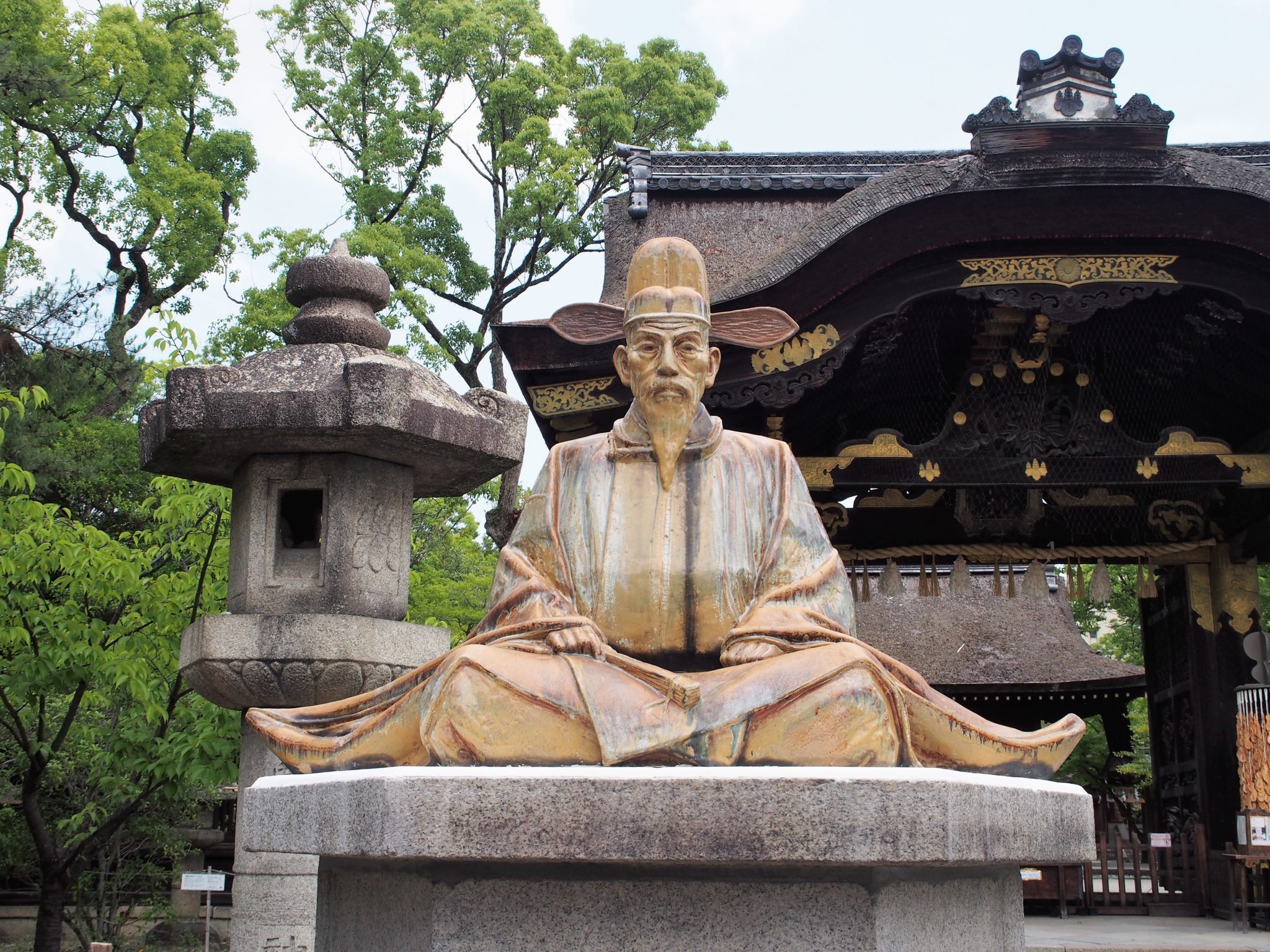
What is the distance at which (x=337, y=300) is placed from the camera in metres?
6.29

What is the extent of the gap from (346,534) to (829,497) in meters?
5.34

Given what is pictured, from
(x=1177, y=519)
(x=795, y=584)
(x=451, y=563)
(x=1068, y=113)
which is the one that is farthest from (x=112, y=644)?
(x=451, y=563)

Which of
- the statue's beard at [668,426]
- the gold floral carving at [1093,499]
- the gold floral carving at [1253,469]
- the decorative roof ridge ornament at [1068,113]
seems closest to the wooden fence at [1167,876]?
the gold floral carving at [1093,499]

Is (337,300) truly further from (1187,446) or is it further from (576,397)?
(1187,446)

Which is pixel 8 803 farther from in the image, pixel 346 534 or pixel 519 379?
pixel 346 534

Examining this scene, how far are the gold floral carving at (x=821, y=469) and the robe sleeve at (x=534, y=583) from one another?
5.44m

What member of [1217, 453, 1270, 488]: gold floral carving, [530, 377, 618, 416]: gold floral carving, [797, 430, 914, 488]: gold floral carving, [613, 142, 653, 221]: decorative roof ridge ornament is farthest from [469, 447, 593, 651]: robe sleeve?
[613, 142, 653, 221]: decorative roof ridge ornament

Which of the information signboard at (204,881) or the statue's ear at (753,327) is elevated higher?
the statue's ear at (753,327)

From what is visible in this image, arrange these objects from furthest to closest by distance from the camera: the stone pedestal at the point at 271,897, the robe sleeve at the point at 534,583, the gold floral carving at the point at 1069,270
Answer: the gold floral carving at the point at 1069,270 < the stone pedestal at the point at 271,897 < the robe sleeve at the point at 534,583

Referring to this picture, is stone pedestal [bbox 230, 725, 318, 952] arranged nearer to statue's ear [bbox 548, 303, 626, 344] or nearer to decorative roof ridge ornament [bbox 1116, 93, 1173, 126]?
statue's ear [bbox 548, 303, 626, 344]

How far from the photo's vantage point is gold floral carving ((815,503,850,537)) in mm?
10414

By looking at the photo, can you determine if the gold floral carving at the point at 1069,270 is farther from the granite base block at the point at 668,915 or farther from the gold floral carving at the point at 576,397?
the granite base block at the point at 668,915

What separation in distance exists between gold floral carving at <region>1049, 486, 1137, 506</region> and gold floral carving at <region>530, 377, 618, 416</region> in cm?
441

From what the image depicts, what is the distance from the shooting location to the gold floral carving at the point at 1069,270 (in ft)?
26.2
